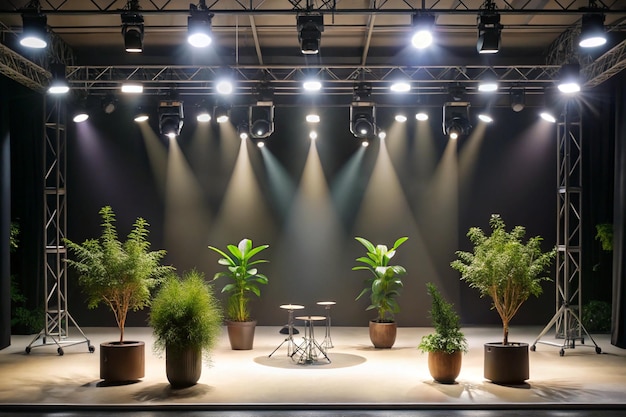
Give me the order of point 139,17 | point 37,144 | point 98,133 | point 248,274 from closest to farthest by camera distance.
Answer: point 139,17 → point 248,274 → point 37,144 → point 98,133

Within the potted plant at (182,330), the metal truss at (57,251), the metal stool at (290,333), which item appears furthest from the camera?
the metal truss at (57,251)

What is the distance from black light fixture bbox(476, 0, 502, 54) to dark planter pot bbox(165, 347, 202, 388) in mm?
4709

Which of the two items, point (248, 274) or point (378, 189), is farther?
point (378, 189)

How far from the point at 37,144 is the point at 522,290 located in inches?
335

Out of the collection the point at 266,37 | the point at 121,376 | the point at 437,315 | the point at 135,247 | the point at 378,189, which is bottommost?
the point at 121,376

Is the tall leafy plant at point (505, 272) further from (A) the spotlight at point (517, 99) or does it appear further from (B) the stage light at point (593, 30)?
(A) the spotlight at point (517, 99)

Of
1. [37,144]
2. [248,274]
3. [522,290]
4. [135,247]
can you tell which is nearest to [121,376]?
[135,247]

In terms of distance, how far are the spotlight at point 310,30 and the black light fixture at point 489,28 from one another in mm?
1809

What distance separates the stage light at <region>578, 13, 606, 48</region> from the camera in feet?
25.1

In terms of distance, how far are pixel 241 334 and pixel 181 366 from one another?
2.63m

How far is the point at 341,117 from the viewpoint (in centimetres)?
1292

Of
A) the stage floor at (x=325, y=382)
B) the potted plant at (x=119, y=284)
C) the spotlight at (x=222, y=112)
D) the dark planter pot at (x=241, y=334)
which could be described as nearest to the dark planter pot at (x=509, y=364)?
the stage floor at (x=325, y=382)

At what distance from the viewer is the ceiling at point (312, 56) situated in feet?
32.7

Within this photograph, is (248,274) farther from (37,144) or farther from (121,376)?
(37,144)
